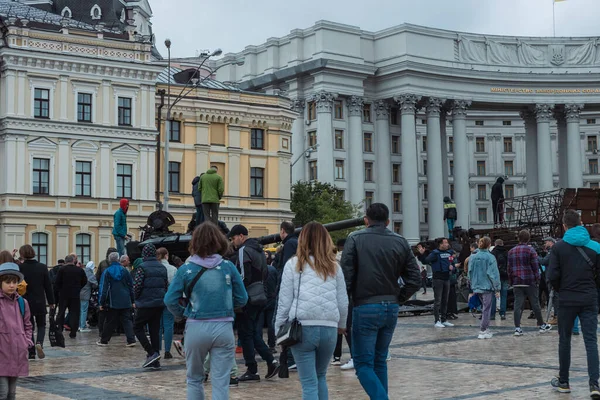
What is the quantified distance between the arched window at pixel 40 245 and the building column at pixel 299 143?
127 feet

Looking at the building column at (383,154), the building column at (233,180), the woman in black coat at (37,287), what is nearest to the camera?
the woman in black coat at (37,287)

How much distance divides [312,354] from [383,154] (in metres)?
81.5

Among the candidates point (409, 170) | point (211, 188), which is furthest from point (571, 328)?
point (409, 170)

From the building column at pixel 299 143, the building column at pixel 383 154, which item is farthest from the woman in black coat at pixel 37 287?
the building column at pixel 383 154

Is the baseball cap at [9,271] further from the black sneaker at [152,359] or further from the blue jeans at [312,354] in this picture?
the black sneaker at [152,359]

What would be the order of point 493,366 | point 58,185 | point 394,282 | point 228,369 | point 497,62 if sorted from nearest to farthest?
point 228,369
point 394,282
point 493,366
point 58,185
point 497,62

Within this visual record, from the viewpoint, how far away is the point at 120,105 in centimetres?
5328

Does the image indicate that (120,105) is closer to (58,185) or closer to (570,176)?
(58,185)

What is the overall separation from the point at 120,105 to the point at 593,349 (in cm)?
4470

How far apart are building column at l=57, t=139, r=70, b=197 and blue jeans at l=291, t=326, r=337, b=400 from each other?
44034mm

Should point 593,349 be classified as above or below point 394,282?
below

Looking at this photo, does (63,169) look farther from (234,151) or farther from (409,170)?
(409,170)

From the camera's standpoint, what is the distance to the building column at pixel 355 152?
8594 cm

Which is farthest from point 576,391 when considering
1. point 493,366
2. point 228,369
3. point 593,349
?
point 228,369
